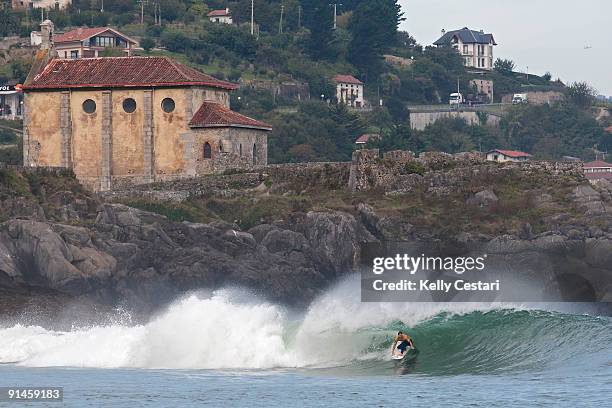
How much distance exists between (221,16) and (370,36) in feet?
40.1

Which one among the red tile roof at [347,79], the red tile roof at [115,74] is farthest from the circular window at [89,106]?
the red tile roof at [347,79]

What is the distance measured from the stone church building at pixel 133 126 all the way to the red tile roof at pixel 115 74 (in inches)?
1.7

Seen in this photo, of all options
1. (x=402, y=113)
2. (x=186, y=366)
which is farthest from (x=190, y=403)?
(x=402, y=113)

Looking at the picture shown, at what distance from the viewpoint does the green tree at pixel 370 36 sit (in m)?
145

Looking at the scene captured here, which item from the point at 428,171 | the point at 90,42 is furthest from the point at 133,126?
the point at 90,42

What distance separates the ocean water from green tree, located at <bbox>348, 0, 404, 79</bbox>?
9150 cm

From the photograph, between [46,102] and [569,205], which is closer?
[569,205]

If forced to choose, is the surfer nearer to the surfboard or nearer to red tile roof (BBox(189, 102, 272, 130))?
the surfboard

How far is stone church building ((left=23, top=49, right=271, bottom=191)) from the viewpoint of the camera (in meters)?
80.1

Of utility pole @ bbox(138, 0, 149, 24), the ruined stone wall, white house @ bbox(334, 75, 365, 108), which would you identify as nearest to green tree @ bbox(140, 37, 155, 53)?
utility pole @ bbox(138, 0, 149, 24)

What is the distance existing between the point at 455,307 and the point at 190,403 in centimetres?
1249

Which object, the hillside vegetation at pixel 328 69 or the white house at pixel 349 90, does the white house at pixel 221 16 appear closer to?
the hillside vegetation at pixel 328 69

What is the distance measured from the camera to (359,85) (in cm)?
13962

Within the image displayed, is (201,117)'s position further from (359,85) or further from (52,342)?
(359,85)
